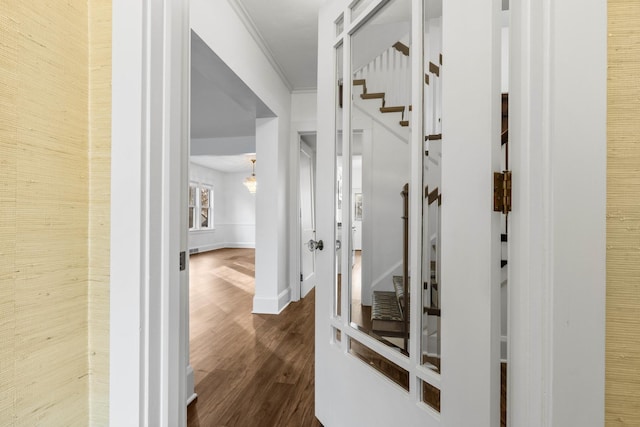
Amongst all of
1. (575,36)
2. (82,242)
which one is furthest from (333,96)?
(82,242)

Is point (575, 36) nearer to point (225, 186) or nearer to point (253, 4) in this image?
point (253, 4)

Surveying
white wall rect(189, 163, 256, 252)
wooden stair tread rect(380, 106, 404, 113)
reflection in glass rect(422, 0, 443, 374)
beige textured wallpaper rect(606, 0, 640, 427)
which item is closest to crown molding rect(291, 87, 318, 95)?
wooden stair tread rect(380, 106, 404, 113)

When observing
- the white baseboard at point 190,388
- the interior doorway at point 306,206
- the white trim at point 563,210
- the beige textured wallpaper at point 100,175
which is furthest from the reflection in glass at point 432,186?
the interior doorway at point 306,206

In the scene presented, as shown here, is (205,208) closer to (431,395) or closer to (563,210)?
(431,395)

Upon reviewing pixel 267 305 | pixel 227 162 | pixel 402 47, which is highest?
pixel 227 162

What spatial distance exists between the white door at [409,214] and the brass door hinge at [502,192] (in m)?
0.01

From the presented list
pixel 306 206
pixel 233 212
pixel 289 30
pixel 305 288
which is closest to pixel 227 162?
pixel 233 212

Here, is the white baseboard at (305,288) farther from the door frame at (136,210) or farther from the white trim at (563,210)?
the white trim at (563,210)

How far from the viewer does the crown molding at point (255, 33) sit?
2.30m

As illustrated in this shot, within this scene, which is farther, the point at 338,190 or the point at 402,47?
the point at 338,190

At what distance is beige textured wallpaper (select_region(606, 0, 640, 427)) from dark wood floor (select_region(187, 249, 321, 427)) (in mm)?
1331

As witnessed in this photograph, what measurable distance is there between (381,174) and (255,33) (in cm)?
219

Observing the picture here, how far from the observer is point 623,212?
0.56m

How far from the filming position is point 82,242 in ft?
2.50
